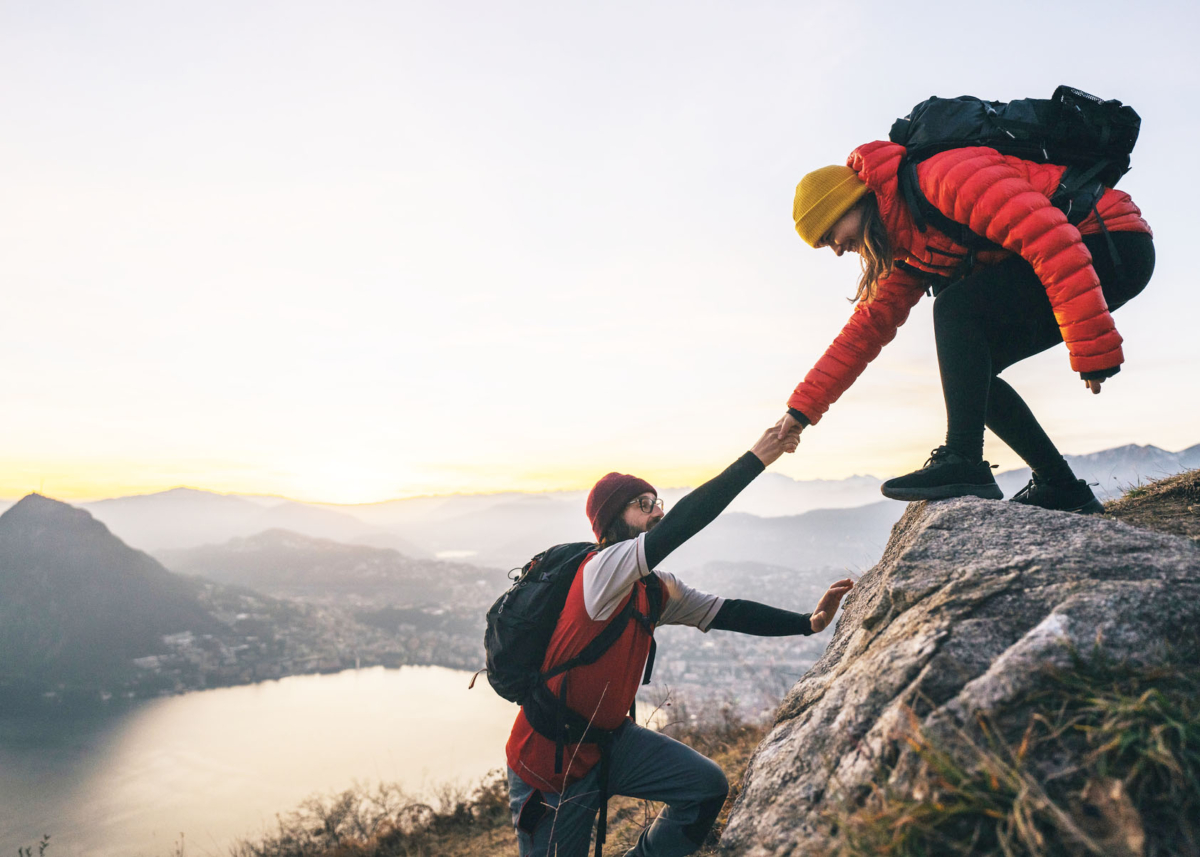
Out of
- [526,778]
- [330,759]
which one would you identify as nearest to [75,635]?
[330,759]

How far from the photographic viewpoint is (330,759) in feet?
150

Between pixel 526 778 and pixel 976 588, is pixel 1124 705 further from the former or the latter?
pixel 526 778

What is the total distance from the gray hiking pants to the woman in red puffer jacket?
75.7 inches

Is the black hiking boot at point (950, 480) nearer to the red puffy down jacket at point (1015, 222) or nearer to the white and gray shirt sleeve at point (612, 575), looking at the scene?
the red puffy down jacket at point (1015, 222)

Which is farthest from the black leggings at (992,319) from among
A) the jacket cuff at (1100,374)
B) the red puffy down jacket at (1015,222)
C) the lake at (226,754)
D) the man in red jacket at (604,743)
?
the lake at (226,754)

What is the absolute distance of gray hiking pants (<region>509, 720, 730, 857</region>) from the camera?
9.70ft

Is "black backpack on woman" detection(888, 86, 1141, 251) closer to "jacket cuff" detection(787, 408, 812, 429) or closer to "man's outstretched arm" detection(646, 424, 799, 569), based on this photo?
"jacket cuff" detection(787, 408, 812, 429)

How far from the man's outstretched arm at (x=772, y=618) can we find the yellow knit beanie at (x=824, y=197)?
1.97 m

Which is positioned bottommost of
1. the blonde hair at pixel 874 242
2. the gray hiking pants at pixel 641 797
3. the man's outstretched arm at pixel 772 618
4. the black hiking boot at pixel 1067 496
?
the gray hiking pants at pixel 641 797

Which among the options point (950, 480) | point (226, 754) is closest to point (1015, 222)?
point (950, 480)

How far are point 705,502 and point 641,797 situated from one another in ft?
5.97

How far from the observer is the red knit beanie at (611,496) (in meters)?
3.60

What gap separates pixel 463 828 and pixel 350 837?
261 centimetres

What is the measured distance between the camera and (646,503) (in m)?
3.60
